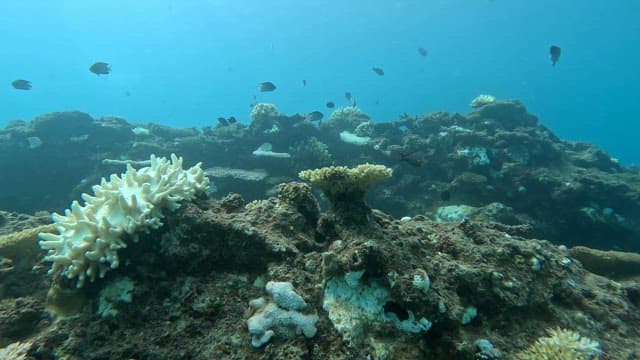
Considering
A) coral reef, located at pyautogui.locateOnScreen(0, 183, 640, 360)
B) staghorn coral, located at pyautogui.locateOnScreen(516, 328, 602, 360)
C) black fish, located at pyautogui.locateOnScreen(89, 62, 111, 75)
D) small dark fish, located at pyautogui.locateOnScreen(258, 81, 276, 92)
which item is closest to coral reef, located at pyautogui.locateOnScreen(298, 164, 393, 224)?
coral reef, located at pyautogui.locateOnScreen(0, 183, 640, 360)

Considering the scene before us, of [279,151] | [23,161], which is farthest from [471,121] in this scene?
[23,161]

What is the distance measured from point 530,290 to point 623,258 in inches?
146

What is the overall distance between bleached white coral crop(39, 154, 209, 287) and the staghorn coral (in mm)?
4057

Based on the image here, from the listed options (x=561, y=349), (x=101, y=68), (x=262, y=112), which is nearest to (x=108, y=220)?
(x=561, y=349)

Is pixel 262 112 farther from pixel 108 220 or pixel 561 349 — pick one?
pixel 561 349

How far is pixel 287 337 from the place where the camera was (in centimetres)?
328

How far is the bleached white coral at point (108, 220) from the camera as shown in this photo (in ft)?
12.1

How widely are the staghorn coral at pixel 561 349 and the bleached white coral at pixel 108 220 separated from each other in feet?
13.3

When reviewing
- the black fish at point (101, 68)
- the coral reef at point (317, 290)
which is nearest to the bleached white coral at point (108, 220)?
the coral reef at point (317, 290)

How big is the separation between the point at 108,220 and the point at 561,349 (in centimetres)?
480

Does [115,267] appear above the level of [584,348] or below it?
below

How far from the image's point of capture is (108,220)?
3.79 metres

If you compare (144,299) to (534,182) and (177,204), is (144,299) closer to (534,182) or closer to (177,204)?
(177,204)

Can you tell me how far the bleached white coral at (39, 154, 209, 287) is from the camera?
3684mm
